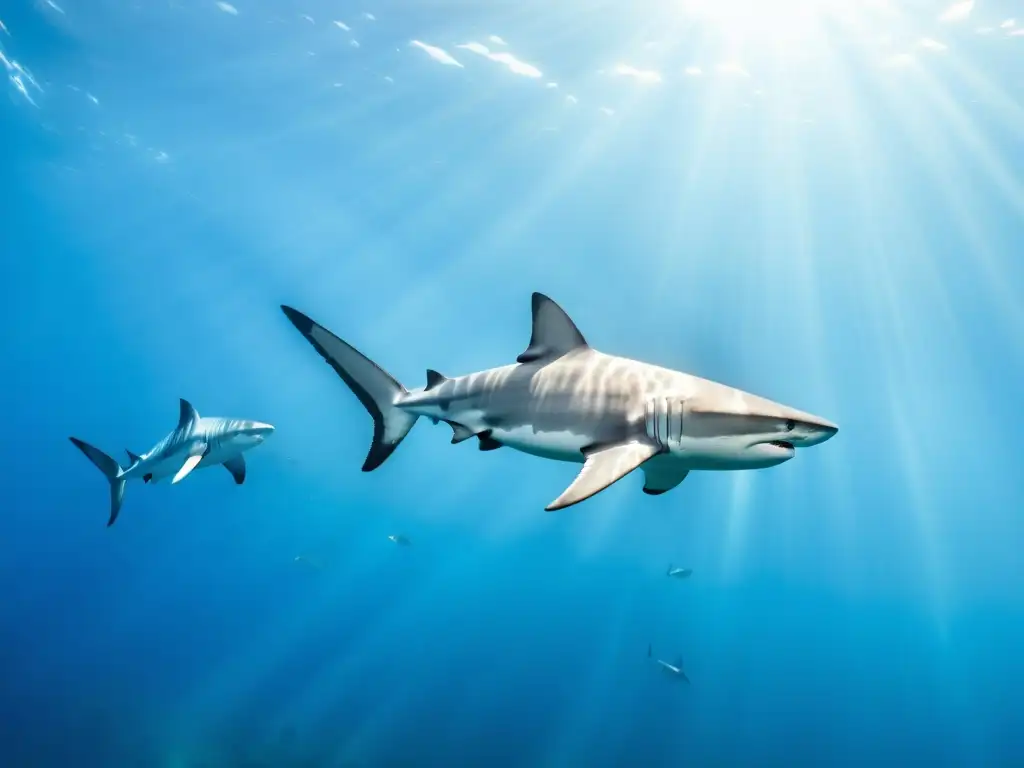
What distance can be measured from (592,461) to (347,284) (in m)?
45.4

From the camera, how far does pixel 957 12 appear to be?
1662 cm

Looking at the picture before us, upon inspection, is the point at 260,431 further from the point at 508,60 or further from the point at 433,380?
Result: the point at 508,60

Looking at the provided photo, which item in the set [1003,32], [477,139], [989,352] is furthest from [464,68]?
[989,352]

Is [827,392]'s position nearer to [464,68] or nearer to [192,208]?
[464,68]

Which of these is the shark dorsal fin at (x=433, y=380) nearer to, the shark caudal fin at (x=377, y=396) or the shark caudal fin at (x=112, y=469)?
A: the shark caudal fin at (x=377, y=396)

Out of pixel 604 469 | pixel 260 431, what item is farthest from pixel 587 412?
pixel 260 431

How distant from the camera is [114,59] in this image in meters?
22.7

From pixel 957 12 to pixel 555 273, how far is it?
72.2 feet

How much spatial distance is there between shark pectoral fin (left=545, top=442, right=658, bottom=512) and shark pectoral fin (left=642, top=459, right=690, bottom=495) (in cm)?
67

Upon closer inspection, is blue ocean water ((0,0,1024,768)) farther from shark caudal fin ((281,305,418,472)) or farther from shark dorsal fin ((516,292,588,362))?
shark dorsal fin ((516,292,588,362))

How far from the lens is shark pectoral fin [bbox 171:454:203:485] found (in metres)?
8.46

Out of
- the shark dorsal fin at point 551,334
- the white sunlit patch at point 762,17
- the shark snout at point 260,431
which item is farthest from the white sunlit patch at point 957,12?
the shark snout at point 260,431

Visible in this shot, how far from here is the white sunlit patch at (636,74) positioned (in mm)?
20609

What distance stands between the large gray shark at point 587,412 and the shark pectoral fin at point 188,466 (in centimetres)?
489
